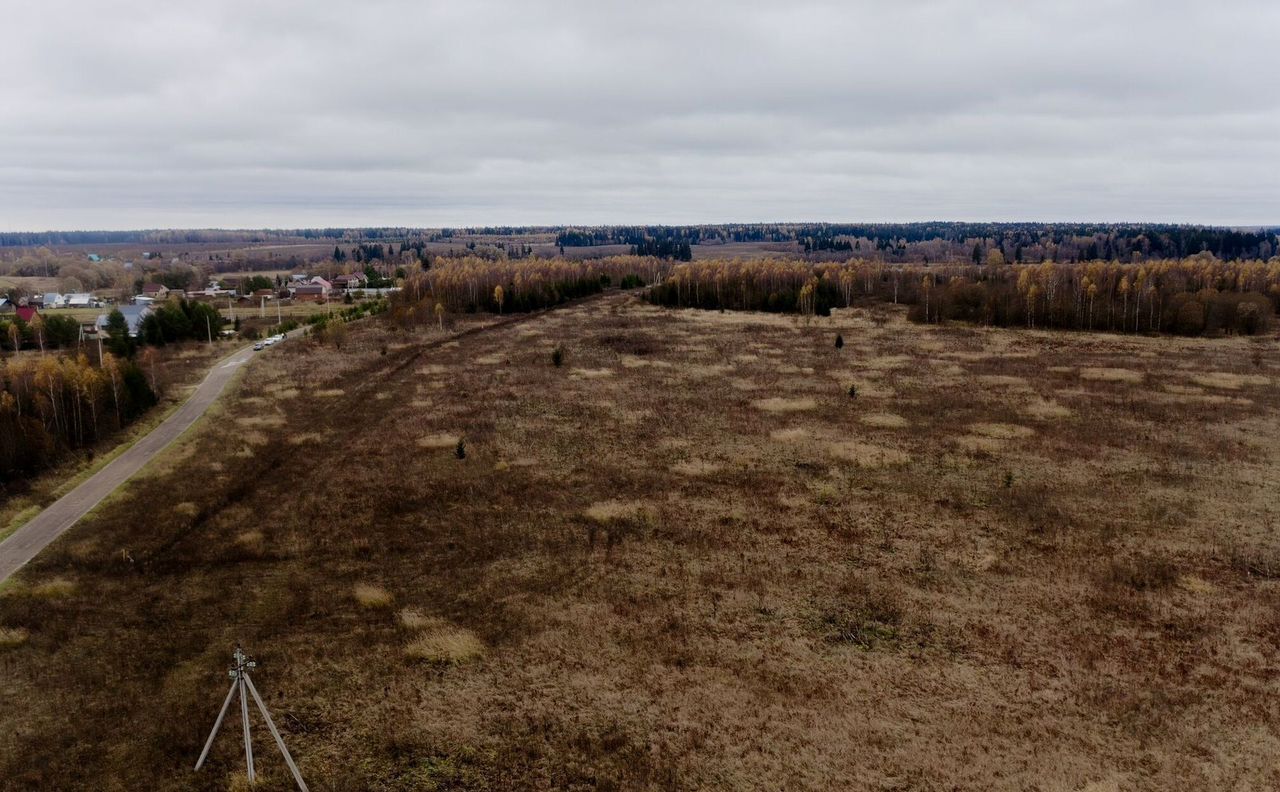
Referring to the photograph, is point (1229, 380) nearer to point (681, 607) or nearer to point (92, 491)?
point (681, 607)

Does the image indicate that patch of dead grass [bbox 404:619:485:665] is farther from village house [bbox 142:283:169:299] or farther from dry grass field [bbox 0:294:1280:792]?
village house [bbox 142:283:169:299]

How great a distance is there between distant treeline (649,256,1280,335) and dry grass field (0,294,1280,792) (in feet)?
169

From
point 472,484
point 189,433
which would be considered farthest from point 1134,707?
point 189,433

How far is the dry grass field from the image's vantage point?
49.6 ft

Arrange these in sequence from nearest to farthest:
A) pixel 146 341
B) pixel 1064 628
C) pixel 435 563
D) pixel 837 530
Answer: pixel 1064 628 → pixel 435 563 → pixel 837 530 → pixel 146 341

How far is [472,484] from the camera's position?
32.7 m

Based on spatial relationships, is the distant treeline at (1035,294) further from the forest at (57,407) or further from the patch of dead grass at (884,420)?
the forest at (57,407)

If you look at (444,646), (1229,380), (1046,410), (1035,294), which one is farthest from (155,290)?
(1229,380)

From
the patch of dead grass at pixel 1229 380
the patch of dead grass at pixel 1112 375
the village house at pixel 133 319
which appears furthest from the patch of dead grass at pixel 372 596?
the village house at pixel 133 319

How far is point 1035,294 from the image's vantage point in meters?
94.9

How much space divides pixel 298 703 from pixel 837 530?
1858cm

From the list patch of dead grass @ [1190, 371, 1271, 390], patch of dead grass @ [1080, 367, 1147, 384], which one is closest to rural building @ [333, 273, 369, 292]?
patch of dead grass @ [1080, 367, 1147, 384]

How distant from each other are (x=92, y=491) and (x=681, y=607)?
1153 inches

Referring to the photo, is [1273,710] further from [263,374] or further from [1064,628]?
[263,374]
